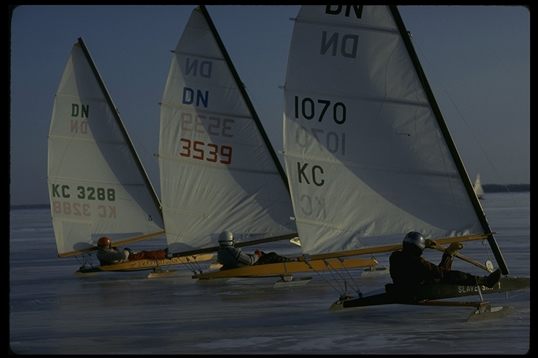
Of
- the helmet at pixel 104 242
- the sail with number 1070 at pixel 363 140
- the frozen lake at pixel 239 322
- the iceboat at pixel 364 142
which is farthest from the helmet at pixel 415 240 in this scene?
the helmet at pixel 104 242

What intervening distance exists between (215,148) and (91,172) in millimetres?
5026

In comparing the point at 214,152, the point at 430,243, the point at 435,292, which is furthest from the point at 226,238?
the point at 435,292

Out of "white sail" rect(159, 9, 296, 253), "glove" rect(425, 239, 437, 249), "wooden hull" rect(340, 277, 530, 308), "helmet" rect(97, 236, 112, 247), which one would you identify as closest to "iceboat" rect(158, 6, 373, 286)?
"white sail" rect(159, 9, 296, 253)

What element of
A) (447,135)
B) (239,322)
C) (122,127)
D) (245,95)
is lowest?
(239,322)

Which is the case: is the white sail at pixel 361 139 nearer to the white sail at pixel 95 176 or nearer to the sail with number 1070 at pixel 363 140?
the sail with number 1070 at pixel 363 140

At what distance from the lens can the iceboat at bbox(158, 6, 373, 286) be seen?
798 inches

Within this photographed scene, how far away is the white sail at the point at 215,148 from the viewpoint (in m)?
20.3

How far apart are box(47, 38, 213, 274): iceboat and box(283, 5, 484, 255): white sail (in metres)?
10.4

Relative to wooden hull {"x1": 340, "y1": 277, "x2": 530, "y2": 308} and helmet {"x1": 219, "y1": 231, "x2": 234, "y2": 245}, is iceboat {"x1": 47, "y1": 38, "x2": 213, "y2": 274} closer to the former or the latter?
helmet {"x1": 219, "y1": 231, "x2": 234, "y2": 245}

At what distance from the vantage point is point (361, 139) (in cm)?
1427

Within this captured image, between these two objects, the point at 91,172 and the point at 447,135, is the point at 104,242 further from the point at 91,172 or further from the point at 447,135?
the point at 447,135

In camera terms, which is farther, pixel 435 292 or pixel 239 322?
pixel 239 322

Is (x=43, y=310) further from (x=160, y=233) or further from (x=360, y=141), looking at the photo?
(x=160, y=233)

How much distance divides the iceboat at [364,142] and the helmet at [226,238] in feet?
12.8
